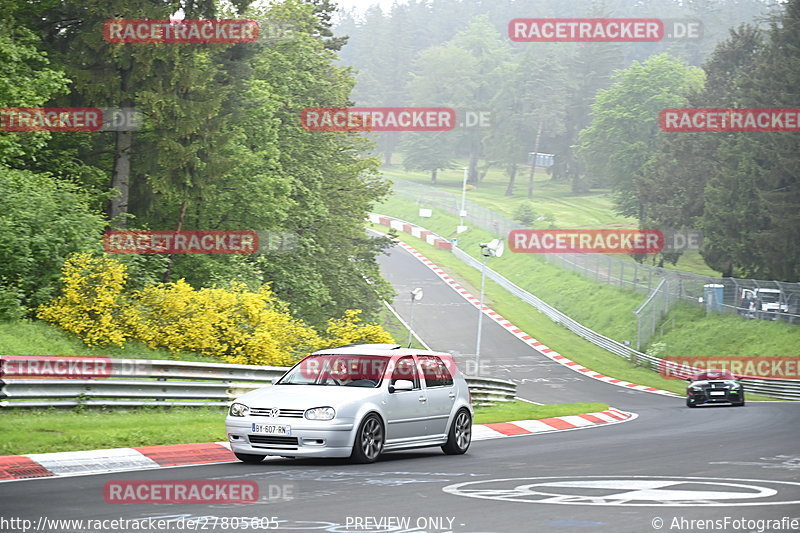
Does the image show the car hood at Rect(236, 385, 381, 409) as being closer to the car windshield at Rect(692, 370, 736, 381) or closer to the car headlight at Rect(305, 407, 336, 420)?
the car headlight at Rect(305, 407, 336, 420)

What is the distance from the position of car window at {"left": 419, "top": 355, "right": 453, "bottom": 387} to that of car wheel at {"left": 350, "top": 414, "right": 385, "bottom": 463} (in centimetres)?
160

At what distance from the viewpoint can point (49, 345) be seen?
68.4 feet

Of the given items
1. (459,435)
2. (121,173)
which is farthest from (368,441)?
(121,173)

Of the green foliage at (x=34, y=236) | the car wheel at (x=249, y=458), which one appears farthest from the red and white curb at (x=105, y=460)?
the green foliage at (x=34, y=236)

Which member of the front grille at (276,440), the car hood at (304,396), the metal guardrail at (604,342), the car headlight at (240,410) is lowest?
the metal guardrail at (604,342)

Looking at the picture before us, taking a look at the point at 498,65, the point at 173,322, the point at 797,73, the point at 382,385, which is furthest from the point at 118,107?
the point at 498,65

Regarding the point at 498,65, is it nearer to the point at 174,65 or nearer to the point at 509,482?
the point at 174,65

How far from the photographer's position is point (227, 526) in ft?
28.1

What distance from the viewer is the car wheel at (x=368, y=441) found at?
1393cm

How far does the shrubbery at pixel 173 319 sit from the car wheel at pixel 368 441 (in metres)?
9.41

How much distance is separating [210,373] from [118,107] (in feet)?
46.7

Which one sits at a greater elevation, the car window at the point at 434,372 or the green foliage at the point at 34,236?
the green foliage at the point at 34,236

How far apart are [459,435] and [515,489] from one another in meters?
4.96

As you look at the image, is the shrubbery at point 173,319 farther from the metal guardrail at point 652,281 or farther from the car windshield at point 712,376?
the metal guardrail at point 652,281
